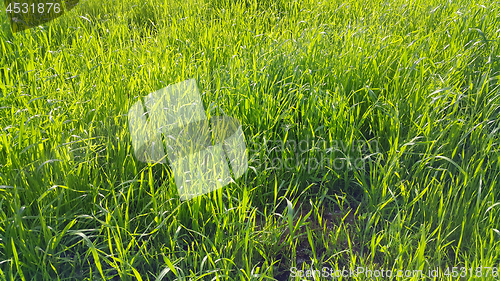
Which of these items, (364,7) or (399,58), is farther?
(364,7)

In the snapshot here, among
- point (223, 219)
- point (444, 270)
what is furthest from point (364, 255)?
point (223, 219)

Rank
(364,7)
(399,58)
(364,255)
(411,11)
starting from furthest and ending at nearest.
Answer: (364,7)
(411,11)
(399,58)
(364,255)

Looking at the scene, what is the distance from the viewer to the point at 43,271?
1.42 m

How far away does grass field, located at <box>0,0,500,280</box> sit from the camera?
148 centimetres

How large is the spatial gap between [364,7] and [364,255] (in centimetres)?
275

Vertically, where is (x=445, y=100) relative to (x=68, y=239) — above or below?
above

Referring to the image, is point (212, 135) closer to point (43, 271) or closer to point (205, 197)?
point (205, 197)

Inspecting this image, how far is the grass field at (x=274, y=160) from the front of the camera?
58.2 inches

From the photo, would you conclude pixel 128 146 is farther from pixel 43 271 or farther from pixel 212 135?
pixel 43 271

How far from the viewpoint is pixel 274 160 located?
6.45 ft

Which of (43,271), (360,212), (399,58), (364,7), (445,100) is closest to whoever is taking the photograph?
(43,271)

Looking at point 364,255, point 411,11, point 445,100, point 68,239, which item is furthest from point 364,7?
point 68,239

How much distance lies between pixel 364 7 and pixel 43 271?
11.1ft

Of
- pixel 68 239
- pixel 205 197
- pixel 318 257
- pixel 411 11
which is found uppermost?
pixel 411 11
